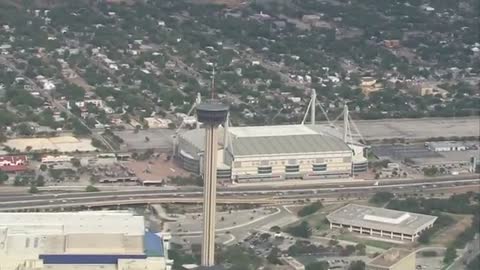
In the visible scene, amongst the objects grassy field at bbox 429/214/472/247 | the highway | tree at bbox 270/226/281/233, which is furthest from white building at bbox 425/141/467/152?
tree at bbox 270/226/281/233

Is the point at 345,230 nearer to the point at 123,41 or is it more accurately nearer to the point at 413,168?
the point at 413,168

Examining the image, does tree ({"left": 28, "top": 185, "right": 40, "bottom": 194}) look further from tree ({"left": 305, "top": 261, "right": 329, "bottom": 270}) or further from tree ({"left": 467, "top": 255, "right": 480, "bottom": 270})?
tree ({"left": 467, "top": 255, "right": 480, "bottom": 270})

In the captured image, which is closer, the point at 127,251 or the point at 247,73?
the point at 127,251

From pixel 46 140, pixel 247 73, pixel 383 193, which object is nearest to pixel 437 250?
pixel 383 193

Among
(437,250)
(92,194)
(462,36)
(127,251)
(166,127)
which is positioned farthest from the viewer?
(462,36)

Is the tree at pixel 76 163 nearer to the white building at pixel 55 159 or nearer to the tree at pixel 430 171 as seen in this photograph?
the white building at pixel 55 159

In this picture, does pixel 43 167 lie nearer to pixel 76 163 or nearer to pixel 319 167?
pixel 76 163
